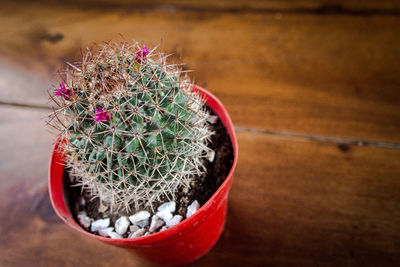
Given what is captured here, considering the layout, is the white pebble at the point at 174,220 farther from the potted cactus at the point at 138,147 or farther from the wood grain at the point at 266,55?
the wood grain at the point at 266,55

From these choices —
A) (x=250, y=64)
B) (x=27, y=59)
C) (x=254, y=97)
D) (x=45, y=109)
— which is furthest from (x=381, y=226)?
(x=27, y=59)

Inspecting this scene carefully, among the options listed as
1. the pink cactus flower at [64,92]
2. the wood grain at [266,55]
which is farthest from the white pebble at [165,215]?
the wood grain at [266,55]

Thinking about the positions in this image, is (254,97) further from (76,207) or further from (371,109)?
(76,207)

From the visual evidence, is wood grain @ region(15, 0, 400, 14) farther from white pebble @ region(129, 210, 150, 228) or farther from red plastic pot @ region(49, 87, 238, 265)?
white pebble @ region(129, 210, 150, 228)

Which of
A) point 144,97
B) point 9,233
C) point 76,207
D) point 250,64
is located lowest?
point 9,233

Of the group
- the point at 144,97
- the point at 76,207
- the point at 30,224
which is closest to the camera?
the point at 144,97

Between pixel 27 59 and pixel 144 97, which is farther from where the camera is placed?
pixel 27 59

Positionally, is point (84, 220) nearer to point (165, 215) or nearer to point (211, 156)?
point (165, 215)

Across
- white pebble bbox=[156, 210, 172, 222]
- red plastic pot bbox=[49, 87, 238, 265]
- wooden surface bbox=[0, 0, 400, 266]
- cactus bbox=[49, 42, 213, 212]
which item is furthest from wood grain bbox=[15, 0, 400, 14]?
white pebble bbox=[156, 210, 172, 222]
